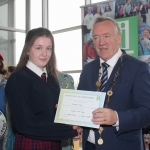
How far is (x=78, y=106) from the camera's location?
2004 millimetres

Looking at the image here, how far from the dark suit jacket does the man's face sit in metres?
0.22

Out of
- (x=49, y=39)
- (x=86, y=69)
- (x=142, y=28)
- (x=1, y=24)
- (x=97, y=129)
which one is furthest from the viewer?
(x=1, y=24)

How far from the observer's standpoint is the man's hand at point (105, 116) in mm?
1804

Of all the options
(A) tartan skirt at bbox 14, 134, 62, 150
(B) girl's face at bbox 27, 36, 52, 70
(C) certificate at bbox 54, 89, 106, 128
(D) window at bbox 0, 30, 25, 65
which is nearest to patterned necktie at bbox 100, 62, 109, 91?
(C) certificate at bbox 54, 89, 106, 128

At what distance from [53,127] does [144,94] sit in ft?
2.59

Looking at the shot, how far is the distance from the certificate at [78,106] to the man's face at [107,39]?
459mm

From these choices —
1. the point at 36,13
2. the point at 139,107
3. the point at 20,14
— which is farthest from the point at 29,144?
the point at 36,13

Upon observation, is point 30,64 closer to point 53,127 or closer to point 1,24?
point 53,127

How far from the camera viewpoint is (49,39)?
217 centimetres

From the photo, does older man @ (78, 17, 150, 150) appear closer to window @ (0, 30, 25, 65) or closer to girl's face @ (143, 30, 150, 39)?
girl's face @ (143, 30, 150, 39)

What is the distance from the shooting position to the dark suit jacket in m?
1.87

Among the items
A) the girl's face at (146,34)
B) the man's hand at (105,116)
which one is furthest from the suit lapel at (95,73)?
the girl's face at (146,34)

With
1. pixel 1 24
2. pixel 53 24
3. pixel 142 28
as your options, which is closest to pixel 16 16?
pixel 1 24

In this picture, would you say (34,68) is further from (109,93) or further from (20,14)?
(20,14)
